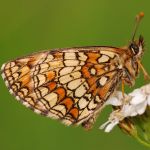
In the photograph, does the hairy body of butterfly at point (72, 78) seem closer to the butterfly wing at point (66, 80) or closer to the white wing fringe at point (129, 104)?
the butterfly wing at point (66, 80)

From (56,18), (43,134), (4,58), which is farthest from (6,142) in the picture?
(56,18)

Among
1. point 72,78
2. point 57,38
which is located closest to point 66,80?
point 72,78

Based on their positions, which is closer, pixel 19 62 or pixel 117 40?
pixel 19 62

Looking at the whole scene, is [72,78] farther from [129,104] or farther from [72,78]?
[129,104]

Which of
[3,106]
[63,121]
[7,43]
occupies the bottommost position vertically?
[63,121]

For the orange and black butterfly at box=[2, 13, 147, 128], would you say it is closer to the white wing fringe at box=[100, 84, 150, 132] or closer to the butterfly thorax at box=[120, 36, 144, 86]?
the butterfly thorax at box=[120, 36, 144, 86]

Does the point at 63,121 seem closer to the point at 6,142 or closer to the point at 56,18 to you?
the point at 6,142
